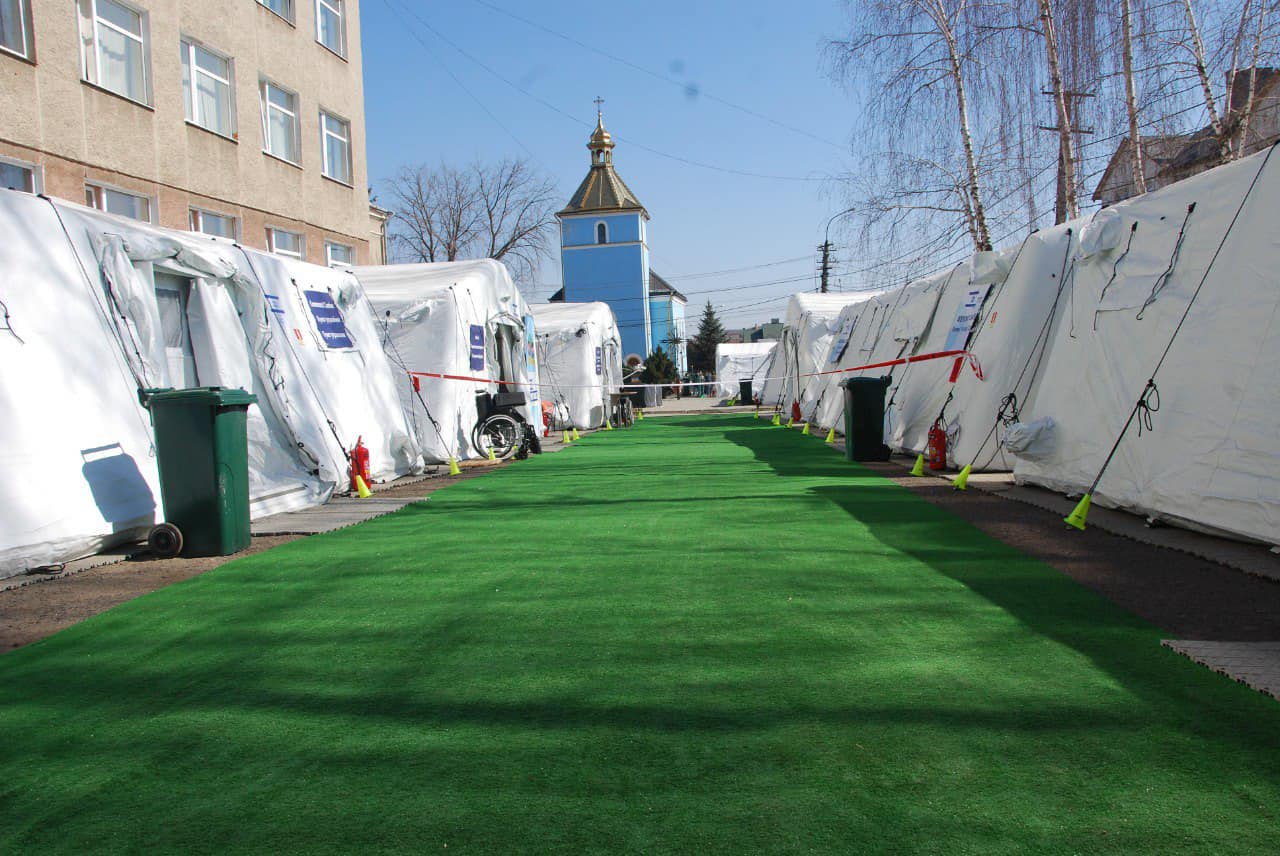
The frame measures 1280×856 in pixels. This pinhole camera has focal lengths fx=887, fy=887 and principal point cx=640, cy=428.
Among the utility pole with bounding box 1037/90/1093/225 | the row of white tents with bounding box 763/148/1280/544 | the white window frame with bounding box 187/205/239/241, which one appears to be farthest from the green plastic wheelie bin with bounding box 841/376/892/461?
the white window frame with bounding box 187/205/239/241

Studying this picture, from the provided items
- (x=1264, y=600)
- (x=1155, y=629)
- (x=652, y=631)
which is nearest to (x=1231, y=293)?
(x=1264, y=600)

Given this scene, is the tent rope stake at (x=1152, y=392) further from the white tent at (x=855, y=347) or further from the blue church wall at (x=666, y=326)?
the blue church wall at (x=666, y=326)

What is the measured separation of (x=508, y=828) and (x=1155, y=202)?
7352mm

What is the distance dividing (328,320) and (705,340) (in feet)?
249

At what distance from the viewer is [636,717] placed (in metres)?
3.12

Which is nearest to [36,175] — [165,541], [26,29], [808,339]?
[26,29]

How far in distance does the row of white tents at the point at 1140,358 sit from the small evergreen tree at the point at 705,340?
72710 millimetres

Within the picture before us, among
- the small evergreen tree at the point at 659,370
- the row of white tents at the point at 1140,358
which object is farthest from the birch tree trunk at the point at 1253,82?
the small evergreen tree at the point at 659,370

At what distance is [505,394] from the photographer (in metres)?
13.9

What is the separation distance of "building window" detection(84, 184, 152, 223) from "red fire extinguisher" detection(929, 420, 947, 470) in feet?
38.1

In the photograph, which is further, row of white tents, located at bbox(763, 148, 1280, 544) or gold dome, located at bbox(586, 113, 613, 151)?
gold dome, located at bbox(586, 113, 613, 151)

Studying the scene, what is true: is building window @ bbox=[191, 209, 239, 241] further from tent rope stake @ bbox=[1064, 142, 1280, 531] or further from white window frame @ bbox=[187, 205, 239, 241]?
tent rope stake @ bbox=[1064, 142, 1280, 531]

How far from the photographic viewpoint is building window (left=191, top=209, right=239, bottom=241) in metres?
15.2

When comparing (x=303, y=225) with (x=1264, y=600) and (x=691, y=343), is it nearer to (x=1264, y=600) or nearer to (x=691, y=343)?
(x=1264, y=600)
